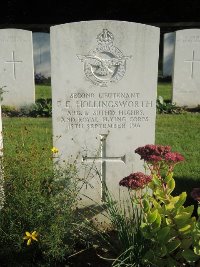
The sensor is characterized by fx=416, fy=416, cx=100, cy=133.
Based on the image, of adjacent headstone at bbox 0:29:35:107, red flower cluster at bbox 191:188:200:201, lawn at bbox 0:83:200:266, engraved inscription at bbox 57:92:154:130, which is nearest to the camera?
red flower cluster at bbox 191:188:200:201

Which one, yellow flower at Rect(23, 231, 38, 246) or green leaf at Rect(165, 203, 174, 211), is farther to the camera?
yellow flower at Rect(23, 231, 38, 246)

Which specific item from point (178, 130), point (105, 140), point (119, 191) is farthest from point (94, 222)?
point (178, 130)

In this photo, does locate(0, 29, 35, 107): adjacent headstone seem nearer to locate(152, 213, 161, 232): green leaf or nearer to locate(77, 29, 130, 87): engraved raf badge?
locate(77, 29, 130, 87): engraved raf badge

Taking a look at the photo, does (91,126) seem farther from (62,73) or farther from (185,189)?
(185,189)

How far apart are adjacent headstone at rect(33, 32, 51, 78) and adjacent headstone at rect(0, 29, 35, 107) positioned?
11.5 ft

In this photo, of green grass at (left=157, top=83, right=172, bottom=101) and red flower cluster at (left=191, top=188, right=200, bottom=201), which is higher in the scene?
green grass at (left=157, top=83, right=172, bottom=101)

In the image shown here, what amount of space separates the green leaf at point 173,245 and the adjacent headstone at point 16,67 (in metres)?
6.02

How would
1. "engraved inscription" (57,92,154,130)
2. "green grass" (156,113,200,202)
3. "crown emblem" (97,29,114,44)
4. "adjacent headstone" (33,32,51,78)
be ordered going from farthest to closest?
"adjacent headstone" (33,32,51,78) → "green grass" (156,113,200,202) → "engraved inscription" (57,92,154,130) → "crown emblem" (97,29,114,44)

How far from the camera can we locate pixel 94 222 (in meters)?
3.79

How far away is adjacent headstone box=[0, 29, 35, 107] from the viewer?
8.08m

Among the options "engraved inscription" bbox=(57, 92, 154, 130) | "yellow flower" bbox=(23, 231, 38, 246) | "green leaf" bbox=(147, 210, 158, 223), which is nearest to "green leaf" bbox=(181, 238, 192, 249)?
"green leaf" bbox=(147, 210, 158, 223)

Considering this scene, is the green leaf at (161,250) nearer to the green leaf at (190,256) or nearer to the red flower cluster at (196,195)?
the green leaf at (190,256)

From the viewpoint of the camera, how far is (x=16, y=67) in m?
8.18

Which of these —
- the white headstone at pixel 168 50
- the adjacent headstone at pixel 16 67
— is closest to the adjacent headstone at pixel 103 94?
the adjacent headstone at pixel 16 67
